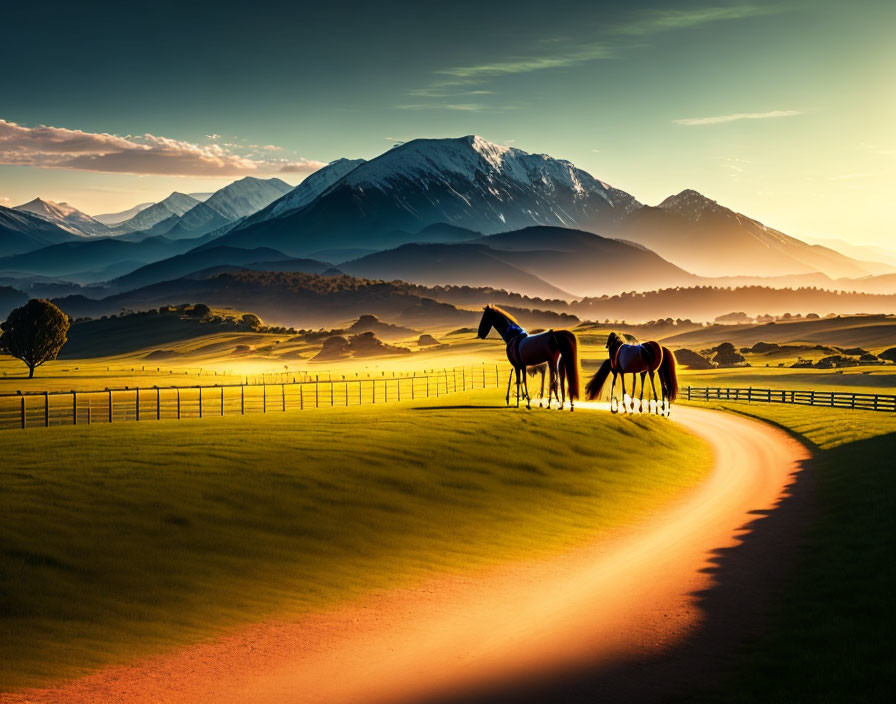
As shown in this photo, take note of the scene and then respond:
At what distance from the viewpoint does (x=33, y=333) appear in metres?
129

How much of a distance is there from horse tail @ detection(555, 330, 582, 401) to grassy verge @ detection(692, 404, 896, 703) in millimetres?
13078

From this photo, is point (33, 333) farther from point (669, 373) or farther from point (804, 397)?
point (804, 397)

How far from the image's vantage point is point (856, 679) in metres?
14.8

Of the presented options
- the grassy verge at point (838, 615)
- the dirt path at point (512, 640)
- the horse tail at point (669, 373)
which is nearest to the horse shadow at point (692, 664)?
the dirt path at point (512, 640)

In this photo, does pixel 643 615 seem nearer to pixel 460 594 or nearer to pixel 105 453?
pixel 460 594

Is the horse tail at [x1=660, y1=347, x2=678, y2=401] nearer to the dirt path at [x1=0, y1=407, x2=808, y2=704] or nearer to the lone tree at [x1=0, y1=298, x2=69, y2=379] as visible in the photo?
the dirt path at [x1=0, y1=407, x2=808, y2=704]

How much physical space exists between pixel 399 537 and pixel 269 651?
9.06 m

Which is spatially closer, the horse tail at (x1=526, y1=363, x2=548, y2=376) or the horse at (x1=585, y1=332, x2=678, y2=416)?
the horse tail at (x1=526, y1=363, x2=548, y2=376)

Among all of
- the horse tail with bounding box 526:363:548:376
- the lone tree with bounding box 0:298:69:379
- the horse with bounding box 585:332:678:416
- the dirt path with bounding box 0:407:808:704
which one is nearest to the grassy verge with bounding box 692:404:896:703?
the dirt path with bounding box 0:407:808:704

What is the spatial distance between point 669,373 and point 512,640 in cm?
3348

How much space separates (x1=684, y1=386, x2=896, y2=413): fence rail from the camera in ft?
237

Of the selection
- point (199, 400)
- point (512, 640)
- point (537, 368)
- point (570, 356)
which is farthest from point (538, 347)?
point (199, 400)

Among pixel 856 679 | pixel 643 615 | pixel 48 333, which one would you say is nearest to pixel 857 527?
pixel 643 615

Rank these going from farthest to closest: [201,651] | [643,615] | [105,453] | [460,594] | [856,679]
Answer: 1. [105,453]
2. [460,594]
3. [643,615]
4. [201,651]
5. [856,679]
